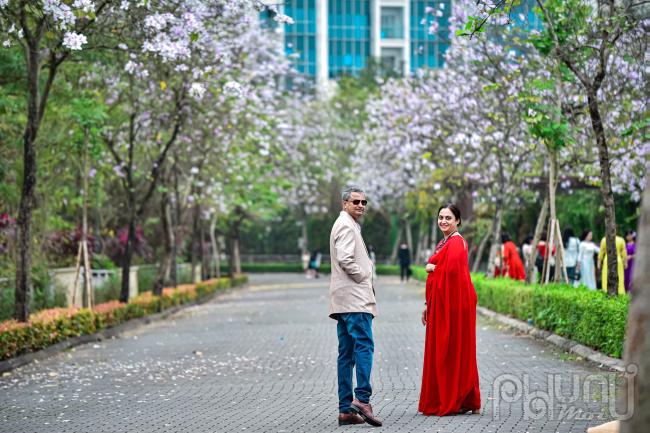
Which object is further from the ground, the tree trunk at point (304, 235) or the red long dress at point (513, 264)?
the tree trunk at point (304, 235)

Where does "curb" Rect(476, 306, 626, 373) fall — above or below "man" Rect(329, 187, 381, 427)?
below

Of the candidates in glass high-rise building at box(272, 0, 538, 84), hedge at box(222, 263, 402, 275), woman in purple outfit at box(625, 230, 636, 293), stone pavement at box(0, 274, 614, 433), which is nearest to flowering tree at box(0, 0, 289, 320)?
stone pavement at box(0, 274, 614, 433)

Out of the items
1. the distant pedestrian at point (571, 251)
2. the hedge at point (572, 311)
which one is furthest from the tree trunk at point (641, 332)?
the distant pedestrian at point (571, 251)

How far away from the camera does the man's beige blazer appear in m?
9.02

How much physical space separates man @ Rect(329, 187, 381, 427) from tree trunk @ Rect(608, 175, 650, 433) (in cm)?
498

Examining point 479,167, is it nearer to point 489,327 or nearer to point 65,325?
point 489,327

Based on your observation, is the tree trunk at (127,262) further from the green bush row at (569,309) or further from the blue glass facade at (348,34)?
the blue glass facade at (348,34)

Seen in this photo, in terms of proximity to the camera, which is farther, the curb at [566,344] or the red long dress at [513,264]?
the red long dress at [513,264]

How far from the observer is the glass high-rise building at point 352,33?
299 ft

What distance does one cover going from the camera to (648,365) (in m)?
3.75

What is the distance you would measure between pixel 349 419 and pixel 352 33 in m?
85.8

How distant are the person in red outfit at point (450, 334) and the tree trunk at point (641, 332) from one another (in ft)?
17.0

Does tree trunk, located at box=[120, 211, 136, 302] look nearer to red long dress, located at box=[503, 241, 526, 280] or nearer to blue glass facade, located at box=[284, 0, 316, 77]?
red long dress, located at box=[503, 241, 526, 280]

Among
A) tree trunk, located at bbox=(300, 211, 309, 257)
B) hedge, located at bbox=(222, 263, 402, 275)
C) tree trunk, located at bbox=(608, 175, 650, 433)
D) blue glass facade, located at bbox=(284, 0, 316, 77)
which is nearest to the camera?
tree trunk, located at bbox=(608, 175, 650, 433)
